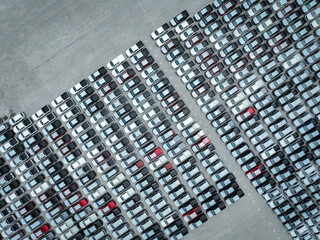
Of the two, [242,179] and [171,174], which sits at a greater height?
[171,174]

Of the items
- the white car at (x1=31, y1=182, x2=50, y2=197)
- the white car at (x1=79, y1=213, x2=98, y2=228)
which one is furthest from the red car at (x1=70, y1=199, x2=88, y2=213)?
the white car at (x1=31, y1=182, x2=50, y2=197)

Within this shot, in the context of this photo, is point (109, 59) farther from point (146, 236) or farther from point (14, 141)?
point (146, 236)

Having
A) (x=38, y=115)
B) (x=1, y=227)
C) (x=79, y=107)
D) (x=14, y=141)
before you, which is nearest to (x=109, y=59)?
(x=79, y=107)

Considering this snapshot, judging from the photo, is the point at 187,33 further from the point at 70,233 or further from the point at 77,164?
the point at 70,233

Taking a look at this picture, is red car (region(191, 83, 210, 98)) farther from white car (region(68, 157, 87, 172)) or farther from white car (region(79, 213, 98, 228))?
white car (region(79, 213, 98, 228))

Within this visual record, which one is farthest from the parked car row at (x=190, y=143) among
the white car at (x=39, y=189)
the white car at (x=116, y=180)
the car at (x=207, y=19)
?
the white car at (x=39, y=189)

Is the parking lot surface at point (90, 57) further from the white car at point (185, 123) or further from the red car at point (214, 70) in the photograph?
the red car at point (214, 70)
